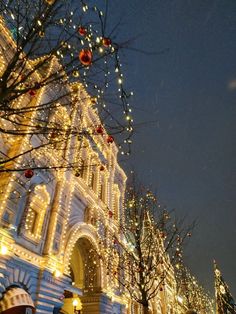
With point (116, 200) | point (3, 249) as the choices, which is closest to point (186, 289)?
point (116, 200)

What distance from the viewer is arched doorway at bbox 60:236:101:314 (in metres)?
13.7

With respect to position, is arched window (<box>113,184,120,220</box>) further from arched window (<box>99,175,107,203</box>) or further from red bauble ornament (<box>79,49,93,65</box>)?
red bauble ornament (<box>79,49,93,65</box>)

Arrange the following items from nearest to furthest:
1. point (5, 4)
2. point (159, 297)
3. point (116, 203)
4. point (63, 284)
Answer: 1. point (5, 4)
2. point (63, 284)
3. point (116, 203)
4. point (159, 297)

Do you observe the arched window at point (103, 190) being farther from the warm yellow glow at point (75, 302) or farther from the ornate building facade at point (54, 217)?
the warm yellow glow at point (75, 302)

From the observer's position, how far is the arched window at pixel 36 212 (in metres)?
9.73

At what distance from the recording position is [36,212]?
10508 mm

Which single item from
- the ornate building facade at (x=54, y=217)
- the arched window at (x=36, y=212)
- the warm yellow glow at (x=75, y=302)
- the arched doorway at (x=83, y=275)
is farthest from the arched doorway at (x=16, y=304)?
the warm yellow glow at (x=75, y=302)

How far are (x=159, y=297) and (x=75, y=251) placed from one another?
1699 centimetres

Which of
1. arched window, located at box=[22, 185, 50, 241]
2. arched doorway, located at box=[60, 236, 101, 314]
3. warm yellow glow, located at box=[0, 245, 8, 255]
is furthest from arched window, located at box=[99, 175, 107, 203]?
warm yellow glow, located at box=[0, 245, 8, 255]

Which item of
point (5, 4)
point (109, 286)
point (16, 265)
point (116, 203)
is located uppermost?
point (116, 203)

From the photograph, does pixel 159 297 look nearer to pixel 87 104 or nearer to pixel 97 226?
pixel 97 226

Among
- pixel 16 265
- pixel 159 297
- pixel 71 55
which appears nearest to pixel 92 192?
pixel 16 265

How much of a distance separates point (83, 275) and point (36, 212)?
5.67 meters

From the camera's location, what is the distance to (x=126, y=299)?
55.1 feet
